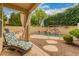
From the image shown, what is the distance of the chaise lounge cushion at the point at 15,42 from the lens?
4711 millimetres

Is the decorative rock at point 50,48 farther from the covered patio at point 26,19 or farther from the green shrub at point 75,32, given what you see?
the green shrub at point 75,32

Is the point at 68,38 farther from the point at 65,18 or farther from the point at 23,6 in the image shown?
the point at 23,6

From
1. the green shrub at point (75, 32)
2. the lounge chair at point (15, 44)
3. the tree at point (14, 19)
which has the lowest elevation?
the lounge chair at point (15, 44)

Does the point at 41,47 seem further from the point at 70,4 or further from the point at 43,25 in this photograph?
the point at 70,4

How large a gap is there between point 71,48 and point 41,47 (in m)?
0.51

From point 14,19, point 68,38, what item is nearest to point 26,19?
point 14,19

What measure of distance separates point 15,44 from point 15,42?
0.13 feet

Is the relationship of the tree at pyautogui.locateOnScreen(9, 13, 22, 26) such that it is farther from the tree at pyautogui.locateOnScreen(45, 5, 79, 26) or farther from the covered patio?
the tree at pyautogui.locateOnScreen(45, 5, 79, 26)

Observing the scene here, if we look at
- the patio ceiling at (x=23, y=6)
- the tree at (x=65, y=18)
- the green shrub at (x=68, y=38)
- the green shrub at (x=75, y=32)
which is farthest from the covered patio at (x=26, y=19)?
the green shrub at (x=75, y=32)

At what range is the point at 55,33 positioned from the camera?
4.76m

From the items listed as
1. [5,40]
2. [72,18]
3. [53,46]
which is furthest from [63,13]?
[5,40]

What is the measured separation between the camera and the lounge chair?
471 cm

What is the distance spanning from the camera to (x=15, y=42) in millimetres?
4738

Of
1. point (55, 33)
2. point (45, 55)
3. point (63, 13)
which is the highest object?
point (63, 13)
